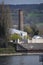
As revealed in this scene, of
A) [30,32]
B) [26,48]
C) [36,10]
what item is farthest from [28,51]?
[36,10]

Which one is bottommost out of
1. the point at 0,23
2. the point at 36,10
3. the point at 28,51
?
the point at 28,51

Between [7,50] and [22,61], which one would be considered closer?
[22,61]

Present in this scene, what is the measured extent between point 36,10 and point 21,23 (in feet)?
25.3

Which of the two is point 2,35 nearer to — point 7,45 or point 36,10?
point 7,45

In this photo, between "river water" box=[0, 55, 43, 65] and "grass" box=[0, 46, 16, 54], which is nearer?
"river water" box=[0, 55, 43, 65]

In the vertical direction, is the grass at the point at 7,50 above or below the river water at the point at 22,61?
above

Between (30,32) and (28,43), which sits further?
(30,32)

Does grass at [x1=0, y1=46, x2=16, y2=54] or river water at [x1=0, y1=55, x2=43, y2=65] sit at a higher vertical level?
grass at [x1=0, y1=46, x2=16, y2=54]

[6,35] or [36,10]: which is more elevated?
[36,10]

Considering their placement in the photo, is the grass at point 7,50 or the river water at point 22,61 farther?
the grass at point 7,50

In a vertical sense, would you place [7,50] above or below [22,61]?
above

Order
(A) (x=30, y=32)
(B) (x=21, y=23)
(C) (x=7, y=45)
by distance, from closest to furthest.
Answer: (C) (x=7, y=45) < (A) (x=30, y=32) < (B) (x=21, y=23)

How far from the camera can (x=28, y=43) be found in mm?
14188

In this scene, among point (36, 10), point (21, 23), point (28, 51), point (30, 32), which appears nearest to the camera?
point (28, 51)
